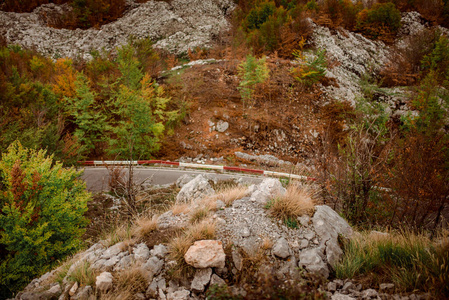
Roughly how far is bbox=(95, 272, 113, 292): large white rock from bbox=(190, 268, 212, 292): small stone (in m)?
1.16

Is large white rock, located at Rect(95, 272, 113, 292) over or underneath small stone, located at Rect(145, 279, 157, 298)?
over

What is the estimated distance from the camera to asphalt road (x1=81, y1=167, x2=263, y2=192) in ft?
36.9

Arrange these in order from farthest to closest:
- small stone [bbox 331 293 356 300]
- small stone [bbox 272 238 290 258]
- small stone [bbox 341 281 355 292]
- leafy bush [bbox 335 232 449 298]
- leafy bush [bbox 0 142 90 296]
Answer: leafy bush [bbox 0 142 90 296] → small stone [bbox 272 238 290 258] → small stone [bbox 341 281 355 292] → small stone [bbox 331 293 356 300] → leafy bush [bbox 335 232 449 298]

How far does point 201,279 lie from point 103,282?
1.36 meters

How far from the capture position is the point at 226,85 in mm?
23344

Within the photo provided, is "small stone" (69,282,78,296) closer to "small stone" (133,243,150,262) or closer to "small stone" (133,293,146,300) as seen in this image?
"small stone" (133,243,150,262)

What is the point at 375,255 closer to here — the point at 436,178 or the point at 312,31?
the point at 436,178

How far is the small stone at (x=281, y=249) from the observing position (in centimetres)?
321

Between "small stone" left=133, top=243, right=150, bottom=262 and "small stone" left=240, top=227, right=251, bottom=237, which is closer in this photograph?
"small stone" left=133, top=243, right=150, bottom=262

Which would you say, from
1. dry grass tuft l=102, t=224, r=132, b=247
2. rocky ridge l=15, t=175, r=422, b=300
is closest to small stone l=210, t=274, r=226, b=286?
rocky ridge l=15, t=175, r=422, b=300

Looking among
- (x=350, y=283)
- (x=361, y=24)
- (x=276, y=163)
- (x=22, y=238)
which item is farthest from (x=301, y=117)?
(x=361, y=24)

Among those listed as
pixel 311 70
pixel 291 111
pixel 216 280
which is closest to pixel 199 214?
pixel 216 280

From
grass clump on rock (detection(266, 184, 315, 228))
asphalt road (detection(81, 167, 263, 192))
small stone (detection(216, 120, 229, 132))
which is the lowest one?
asphalt road (detection(81, 167, 263, 192))

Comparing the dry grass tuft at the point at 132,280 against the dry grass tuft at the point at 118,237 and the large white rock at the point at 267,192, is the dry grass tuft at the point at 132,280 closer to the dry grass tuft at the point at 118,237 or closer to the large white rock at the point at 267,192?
the dry grass tuft at the point at 118,237
